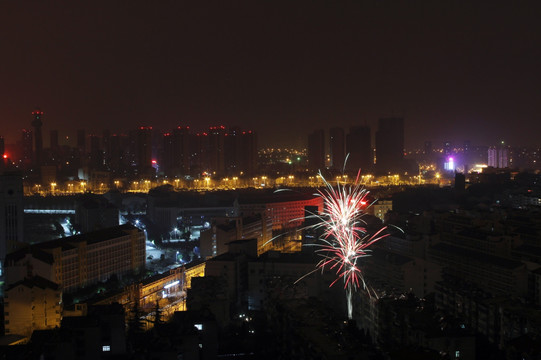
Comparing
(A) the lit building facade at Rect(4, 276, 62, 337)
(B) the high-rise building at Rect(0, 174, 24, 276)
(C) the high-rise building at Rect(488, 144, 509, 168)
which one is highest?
(C) the high-rise building at Rect(488, 144, 509, 168)

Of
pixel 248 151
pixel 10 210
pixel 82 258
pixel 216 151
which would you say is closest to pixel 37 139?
pixel 216 151

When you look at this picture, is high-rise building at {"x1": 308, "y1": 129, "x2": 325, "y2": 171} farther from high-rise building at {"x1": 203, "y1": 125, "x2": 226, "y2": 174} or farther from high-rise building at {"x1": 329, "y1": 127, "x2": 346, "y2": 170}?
high-rise building at {"x1": 203, "y1": 125, "x2": 226, "y2": 174}

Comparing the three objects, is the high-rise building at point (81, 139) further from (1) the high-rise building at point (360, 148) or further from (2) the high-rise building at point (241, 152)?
(1) the high-rise building at point (360, 148)

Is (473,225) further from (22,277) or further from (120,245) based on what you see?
(22,277)

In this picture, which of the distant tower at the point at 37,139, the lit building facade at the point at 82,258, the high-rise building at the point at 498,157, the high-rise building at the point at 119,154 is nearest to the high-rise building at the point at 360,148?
the high-rise building at the point at 498,157

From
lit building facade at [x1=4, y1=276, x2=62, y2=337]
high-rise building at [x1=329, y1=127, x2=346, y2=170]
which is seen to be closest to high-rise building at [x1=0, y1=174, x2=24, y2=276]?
lit building facade at [x1=4, y1=276, x2=62, y2=337]

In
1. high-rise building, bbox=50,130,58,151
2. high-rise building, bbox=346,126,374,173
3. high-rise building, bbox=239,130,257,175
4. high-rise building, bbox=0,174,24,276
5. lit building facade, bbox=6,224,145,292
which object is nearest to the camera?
lit building facade, bbox=6,224,145,292
